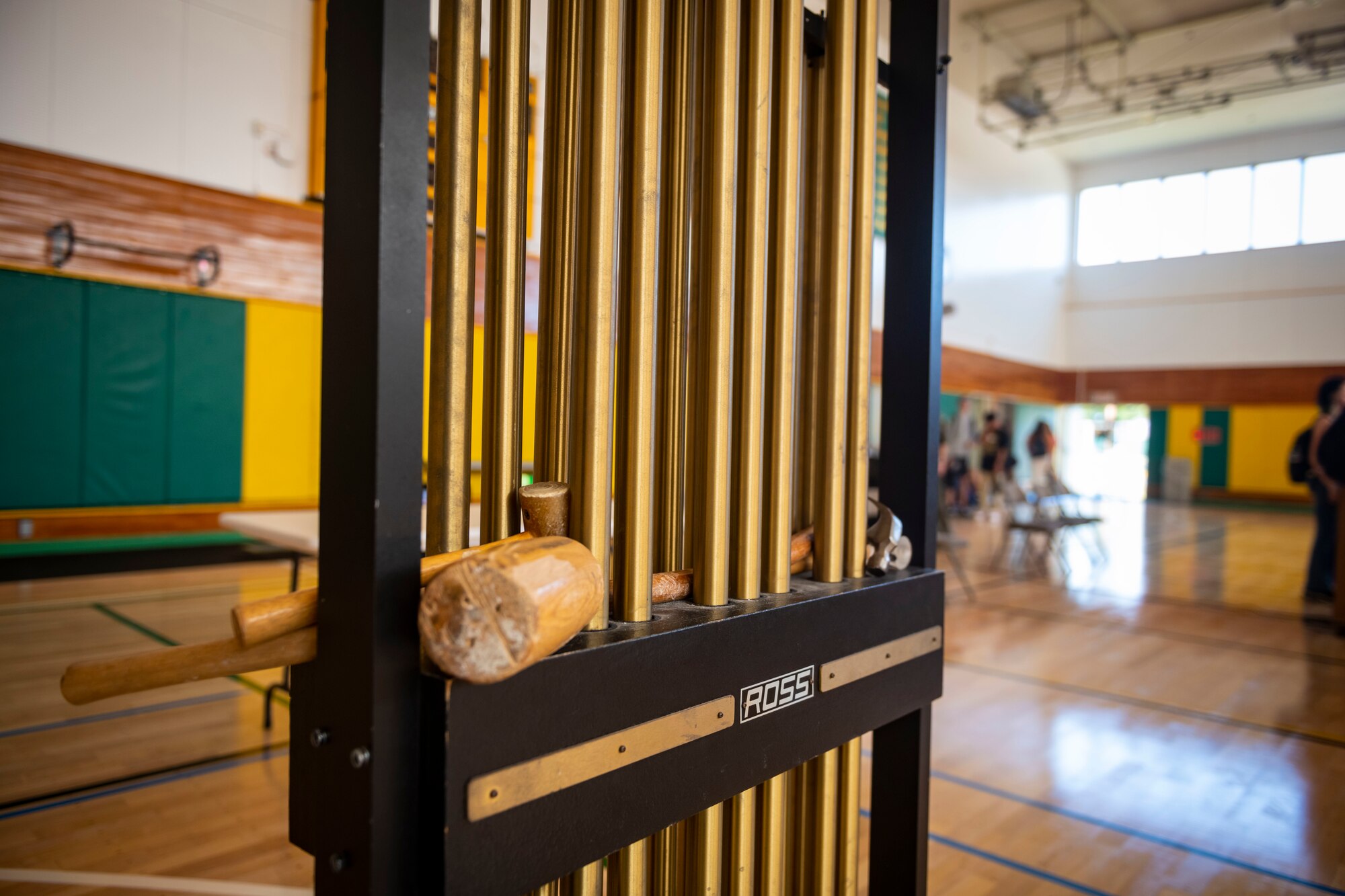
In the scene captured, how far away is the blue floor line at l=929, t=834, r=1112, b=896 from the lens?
2143 millimetres

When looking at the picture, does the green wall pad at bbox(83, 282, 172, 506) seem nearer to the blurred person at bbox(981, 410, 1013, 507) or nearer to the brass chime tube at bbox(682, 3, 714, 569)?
the brass chime tube at bbox(682, 3, 714, 569)

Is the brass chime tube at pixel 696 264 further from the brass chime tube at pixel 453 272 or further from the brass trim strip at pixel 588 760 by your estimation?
the brass chime tube at pixel 453 272

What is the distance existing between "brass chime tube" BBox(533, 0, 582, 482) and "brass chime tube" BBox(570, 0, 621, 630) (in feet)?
0.17

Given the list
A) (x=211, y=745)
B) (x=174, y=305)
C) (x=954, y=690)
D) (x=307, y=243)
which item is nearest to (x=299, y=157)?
(x=307, y=243)

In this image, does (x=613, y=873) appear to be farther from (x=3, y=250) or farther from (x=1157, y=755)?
(x=3, y=250)

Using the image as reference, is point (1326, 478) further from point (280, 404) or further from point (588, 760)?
point (280, 404)

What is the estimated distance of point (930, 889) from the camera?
82.7 inches

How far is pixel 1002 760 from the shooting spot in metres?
3.03

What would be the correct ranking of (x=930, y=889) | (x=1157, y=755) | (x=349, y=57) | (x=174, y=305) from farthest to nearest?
(x=174, y=305), (x=1157, y=755), (x=930, y=889), (x=349, y=57)

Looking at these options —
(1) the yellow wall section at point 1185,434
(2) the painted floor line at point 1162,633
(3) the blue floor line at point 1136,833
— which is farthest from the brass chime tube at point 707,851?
(1) the yellow wall section at point 1185,434

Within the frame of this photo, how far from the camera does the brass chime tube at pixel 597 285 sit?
942 millimetres

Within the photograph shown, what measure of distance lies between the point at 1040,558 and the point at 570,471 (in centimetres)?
771

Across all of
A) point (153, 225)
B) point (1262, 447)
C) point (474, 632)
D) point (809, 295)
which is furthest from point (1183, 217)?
point (474, 632)

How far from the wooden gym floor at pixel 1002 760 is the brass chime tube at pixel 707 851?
4.22 feet
